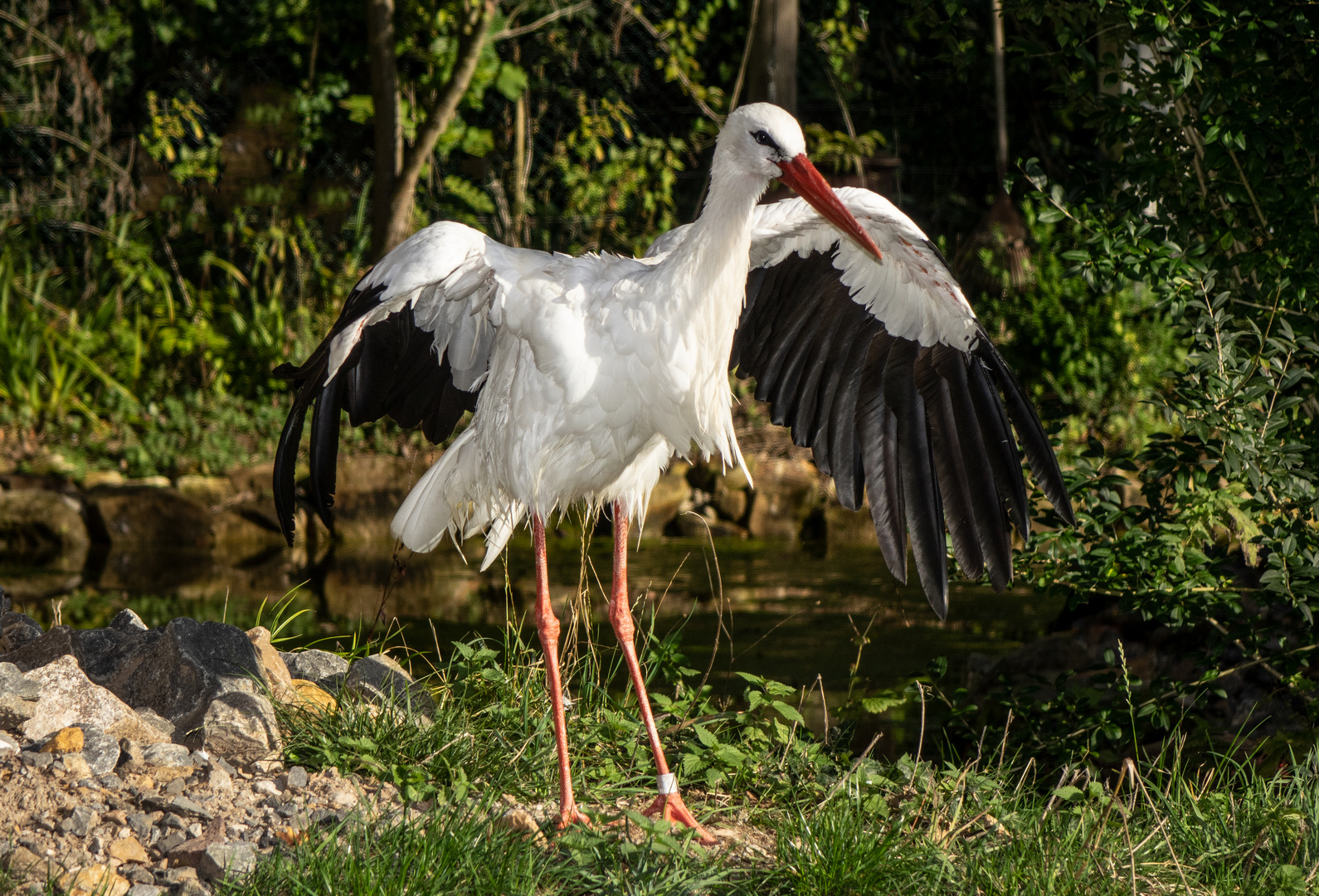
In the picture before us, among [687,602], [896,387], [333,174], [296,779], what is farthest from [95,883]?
[333,174]

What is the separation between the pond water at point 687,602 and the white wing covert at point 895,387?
1.25 meters

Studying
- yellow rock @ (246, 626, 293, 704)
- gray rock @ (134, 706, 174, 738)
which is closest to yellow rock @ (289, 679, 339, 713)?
yellow rock @ (246, 626, 293, 704)

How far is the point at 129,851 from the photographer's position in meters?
2.36

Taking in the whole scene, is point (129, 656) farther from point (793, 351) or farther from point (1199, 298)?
point (1199, 298)

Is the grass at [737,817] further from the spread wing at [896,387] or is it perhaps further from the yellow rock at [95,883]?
the spread wing at [896,387]

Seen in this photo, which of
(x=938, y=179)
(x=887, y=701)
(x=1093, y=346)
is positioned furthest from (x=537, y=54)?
(x=887, y=701)

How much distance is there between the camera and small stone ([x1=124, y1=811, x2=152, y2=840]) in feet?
7.95

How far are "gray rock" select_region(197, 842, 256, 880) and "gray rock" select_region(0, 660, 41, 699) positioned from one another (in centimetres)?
72

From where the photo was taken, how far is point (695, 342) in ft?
9.53

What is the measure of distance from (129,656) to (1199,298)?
2.85 meters

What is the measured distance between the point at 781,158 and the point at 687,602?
352 cm

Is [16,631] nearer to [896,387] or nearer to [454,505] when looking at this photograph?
[454,505]

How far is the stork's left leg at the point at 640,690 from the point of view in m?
2.88

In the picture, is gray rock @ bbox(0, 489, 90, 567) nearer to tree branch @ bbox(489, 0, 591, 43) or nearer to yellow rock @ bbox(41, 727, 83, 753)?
tree branch @ bbox(489, 0, 591, 43)
